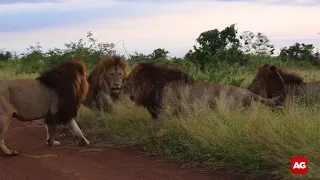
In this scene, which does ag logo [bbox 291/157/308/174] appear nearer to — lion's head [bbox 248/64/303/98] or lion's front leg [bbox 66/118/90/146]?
lion's front leg [bbox 66/118/90/146]

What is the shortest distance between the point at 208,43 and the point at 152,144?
48.4 feet

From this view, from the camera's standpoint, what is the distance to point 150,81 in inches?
366

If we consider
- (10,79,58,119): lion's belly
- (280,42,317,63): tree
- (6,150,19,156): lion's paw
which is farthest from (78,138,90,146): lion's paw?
(280,42,317,63): tree

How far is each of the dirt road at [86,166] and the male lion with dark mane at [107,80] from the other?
5.27 ft

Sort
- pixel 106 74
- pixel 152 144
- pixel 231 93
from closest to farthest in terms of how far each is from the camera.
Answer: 1. pixel 152 144
2. pixel 231 93
3. pixel 106 74

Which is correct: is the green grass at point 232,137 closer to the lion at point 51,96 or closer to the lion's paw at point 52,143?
the lion's paw at point 52,143

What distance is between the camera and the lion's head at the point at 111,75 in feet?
33.9

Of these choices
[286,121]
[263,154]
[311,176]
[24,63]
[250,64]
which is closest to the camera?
[311,176]

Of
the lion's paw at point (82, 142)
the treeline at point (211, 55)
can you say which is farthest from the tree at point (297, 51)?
the lion's paw at point (82, 142)

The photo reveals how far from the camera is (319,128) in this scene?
677 centimetres

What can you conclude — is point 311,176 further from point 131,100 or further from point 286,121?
point 131,100

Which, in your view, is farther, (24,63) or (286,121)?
(24,63)

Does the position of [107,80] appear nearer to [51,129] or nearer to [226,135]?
[51,129]

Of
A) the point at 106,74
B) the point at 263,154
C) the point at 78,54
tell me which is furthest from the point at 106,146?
the point at 78,54
